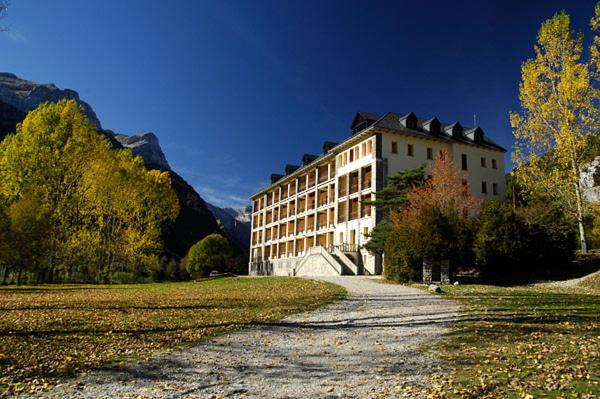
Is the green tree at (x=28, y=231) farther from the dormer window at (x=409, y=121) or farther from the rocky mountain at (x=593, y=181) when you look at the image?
the rocky mountain at (x=593, y=181)

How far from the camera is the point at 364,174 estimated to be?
140 ft

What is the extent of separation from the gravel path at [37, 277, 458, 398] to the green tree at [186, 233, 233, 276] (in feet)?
168

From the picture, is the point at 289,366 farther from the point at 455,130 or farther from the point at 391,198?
the point at 455,130

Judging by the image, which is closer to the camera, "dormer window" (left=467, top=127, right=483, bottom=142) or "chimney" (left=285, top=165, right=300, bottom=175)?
"dormer window" (left=467, top=127, right=483, bottom=142)

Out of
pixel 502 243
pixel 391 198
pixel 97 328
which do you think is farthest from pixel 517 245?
pixel 97 328

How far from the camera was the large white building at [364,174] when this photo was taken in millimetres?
39625

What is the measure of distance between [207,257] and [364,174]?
94.7ft

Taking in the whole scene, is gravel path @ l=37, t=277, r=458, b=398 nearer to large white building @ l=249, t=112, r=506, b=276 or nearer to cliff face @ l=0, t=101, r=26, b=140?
large white building @ l=249, t=112, r=506, b=276

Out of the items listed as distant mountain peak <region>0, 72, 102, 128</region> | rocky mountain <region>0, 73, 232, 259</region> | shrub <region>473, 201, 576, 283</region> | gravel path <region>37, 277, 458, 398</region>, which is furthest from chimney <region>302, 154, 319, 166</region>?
distant mountain peak <region>0, 72, 102, 128</region>

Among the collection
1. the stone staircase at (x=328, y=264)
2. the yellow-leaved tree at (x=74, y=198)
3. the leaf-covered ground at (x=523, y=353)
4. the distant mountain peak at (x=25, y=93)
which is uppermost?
the distant mountain peak at (x=25, y=93)

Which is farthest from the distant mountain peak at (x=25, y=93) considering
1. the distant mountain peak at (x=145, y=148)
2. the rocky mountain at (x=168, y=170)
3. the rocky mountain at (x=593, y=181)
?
the rocky mountain at (x=593, y=181)

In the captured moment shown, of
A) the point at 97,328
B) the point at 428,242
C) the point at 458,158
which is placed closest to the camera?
the point at 97,328

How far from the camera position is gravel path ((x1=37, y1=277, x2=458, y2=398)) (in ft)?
18.7

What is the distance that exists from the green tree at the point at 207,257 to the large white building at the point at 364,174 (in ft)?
41.2
